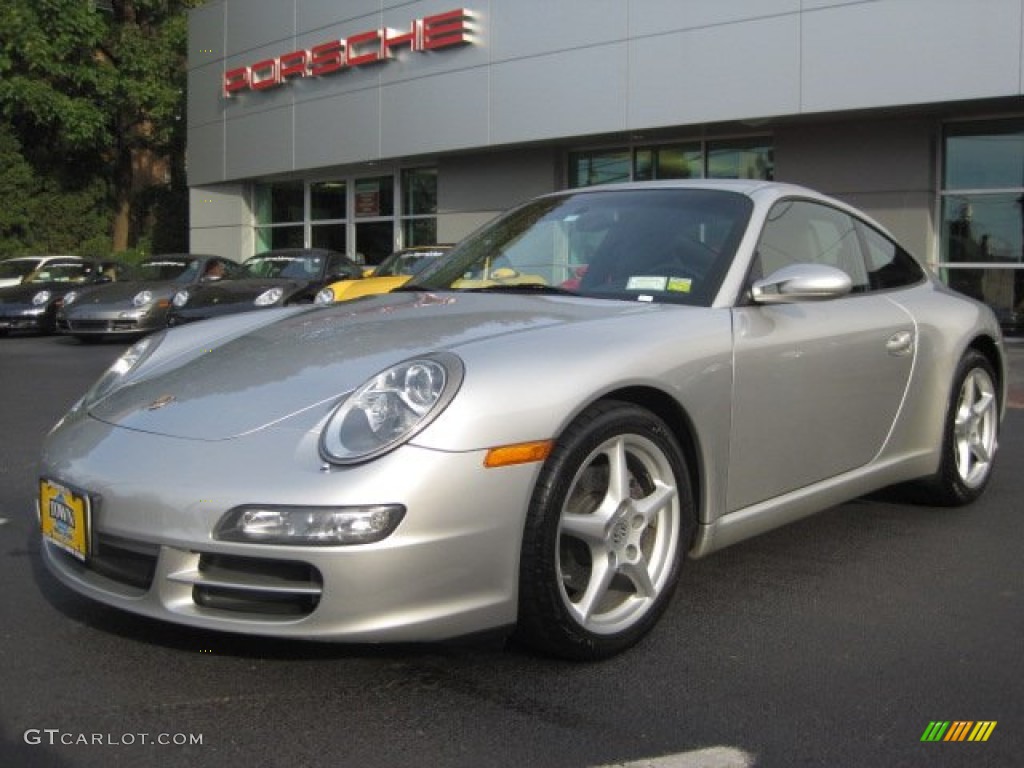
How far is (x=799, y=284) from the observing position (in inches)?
134

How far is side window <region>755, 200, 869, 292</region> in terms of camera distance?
147 inches

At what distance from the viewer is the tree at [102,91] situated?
26.1 m

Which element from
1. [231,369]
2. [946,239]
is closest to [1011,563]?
[231,369]

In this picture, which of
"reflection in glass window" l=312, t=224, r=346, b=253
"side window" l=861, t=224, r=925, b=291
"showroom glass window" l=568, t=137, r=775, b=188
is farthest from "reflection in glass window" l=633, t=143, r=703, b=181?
"side window" l=861, t=224, r=925, b=291

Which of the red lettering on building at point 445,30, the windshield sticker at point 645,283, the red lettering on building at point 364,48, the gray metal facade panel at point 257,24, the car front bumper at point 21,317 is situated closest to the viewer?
the windshield sticker at point 645,283

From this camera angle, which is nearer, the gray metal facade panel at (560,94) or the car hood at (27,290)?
the car hood at (27,290)

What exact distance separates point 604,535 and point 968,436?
2618 millimetres

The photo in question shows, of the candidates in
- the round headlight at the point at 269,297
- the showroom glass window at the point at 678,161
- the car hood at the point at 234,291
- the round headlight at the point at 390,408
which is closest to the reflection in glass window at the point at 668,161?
the showroom glass window at the point at 678,161

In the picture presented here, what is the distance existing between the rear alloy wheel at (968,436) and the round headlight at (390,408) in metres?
2.68

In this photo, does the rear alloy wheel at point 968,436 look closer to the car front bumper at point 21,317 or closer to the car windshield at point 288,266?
the car windshield at point 288,266

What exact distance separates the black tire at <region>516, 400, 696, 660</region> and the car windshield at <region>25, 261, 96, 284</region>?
1521cm

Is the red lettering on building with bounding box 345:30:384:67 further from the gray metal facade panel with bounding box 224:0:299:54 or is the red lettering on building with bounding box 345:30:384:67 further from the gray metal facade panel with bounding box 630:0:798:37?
the gray metal facade panel with bounding box 630:0:798:37

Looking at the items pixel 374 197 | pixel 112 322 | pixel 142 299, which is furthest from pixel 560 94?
pixel 112 322

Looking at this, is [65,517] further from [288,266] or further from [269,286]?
[288,266]
